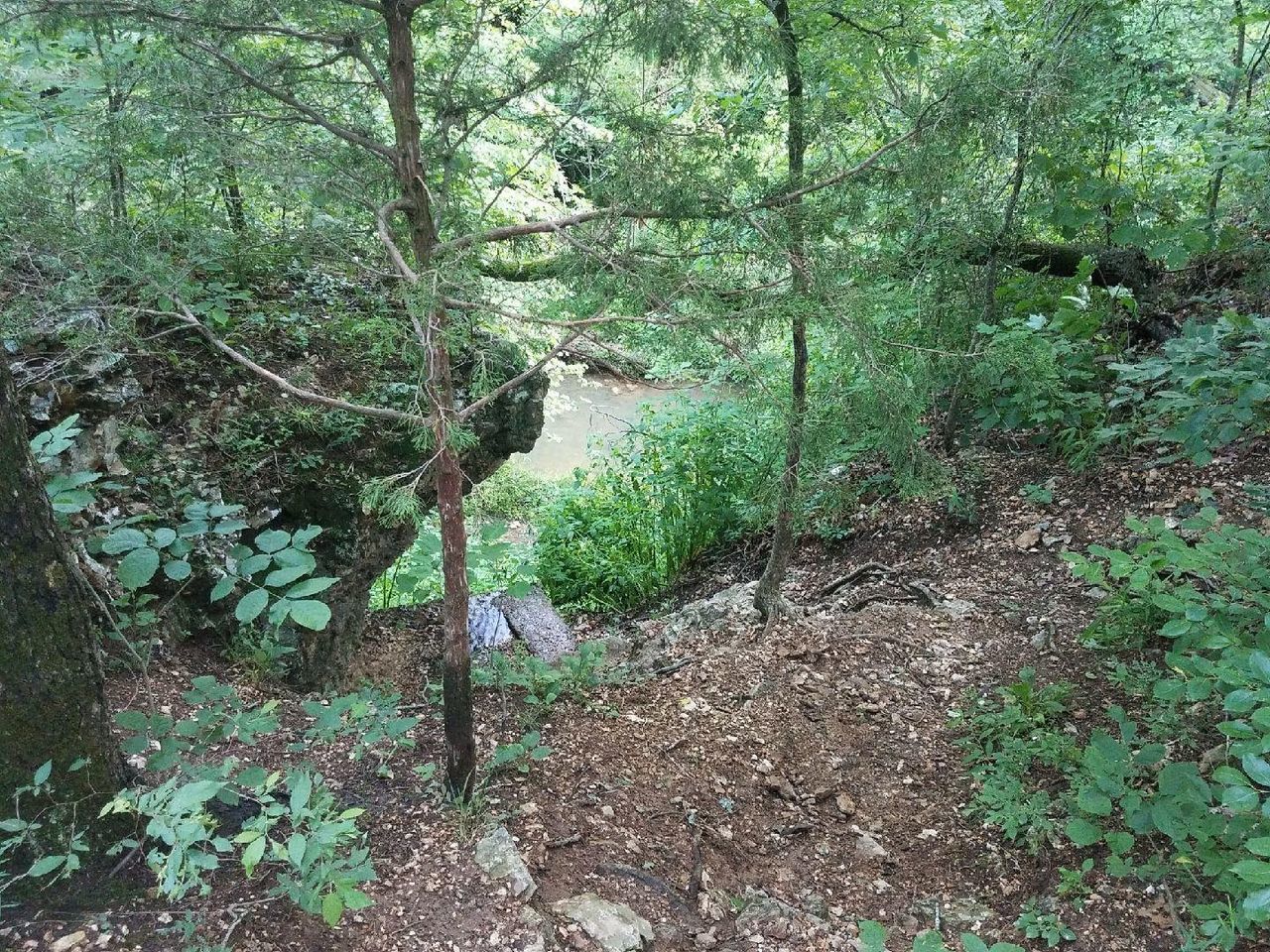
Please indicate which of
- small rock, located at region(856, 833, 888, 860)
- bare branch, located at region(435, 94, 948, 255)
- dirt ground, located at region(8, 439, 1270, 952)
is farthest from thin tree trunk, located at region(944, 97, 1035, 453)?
small rock, located at region(856, 833, 888, 860)

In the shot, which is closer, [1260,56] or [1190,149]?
[1260,56]

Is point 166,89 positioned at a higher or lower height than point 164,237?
higher

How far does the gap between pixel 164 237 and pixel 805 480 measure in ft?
10.7

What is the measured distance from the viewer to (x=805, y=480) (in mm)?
4402

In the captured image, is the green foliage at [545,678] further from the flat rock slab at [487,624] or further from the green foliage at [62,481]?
the green foliage at [62,481]

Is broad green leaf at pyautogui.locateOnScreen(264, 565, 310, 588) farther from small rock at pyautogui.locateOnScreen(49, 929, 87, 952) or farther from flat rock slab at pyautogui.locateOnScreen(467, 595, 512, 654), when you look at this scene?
flat rock slab at pyautogui.locateOnScreen(467, 595, 512, 654)

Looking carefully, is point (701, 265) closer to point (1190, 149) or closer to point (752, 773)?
point (752, 773)

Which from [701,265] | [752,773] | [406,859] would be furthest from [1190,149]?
[406,859]

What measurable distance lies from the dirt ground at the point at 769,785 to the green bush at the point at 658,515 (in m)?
1.85

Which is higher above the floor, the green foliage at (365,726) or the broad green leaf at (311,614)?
the broad green leaf at (311,614)

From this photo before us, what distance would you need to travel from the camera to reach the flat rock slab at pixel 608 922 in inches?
91.9

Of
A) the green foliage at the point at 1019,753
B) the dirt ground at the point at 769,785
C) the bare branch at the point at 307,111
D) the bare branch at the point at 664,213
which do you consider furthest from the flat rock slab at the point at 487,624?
the bare branch at the point at 307,111

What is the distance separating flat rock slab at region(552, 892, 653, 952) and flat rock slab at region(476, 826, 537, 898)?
117mm

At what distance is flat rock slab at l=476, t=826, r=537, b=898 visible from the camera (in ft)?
7.89
